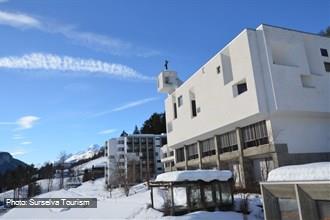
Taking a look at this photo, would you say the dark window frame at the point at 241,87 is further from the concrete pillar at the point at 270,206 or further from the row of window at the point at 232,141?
the concrete pillar at the point at 270,206

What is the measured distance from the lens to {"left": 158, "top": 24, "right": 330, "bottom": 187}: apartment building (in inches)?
912

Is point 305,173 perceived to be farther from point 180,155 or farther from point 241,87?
point 180,155

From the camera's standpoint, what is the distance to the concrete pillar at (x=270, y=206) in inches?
444

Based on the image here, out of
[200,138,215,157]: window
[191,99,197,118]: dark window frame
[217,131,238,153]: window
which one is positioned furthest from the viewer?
[191,99,197,118]: dark window frame

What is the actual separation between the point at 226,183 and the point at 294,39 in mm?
14781

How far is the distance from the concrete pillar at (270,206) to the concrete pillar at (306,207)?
1.33 metres

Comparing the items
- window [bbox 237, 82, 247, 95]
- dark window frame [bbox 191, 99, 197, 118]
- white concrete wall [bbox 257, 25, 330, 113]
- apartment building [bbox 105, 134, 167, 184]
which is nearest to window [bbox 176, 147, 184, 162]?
dark window frame [bbox 191, 99, 197, 118]

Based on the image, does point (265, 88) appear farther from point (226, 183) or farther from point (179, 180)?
point (179, 180)

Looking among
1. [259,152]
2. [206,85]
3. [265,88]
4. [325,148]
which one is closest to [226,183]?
[259,152]

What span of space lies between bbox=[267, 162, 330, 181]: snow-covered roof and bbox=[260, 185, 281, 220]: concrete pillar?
0.70m

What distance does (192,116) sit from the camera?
3347cm

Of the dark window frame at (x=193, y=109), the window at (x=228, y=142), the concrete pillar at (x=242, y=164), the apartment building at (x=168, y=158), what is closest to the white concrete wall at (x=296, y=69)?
the concrete pillar at (x=242, y=164)

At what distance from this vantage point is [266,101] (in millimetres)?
22641

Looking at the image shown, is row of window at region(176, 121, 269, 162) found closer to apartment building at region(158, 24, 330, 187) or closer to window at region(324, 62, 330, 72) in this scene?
apartment building at region(158, 24, 330, 187)
